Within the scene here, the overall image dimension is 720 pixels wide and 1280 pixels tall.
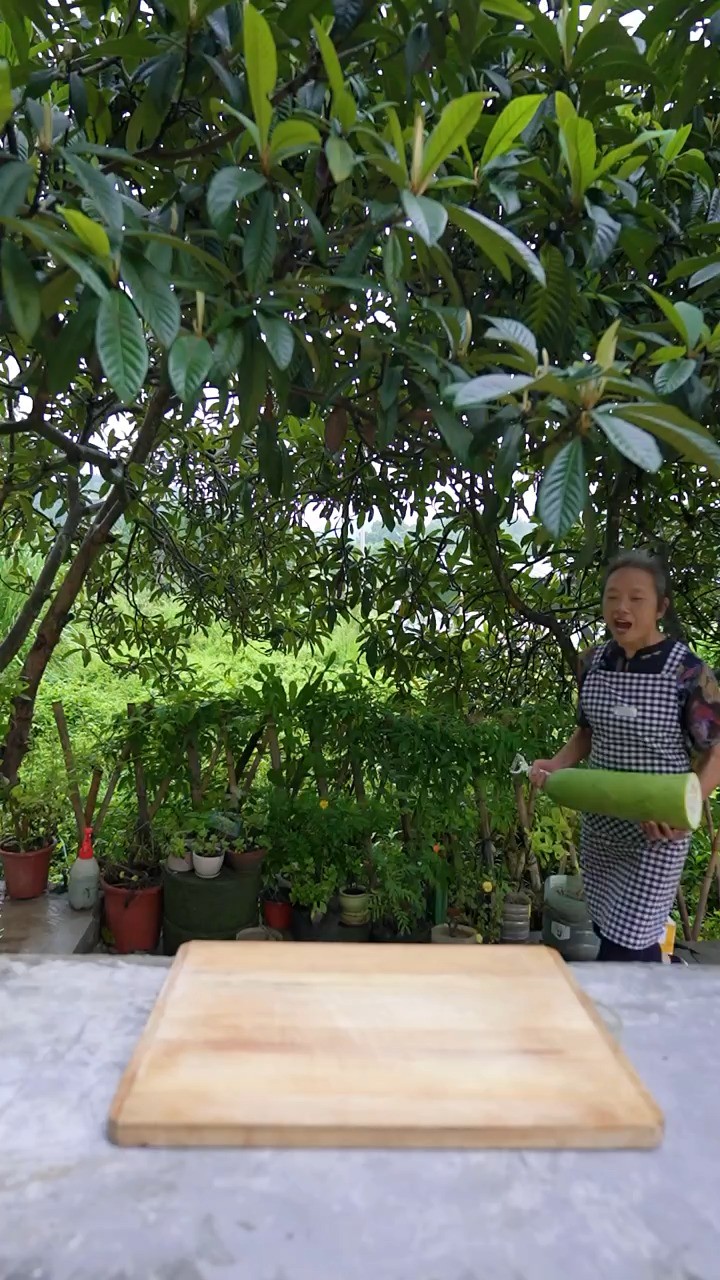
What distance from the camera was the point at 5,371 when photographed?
2717mm

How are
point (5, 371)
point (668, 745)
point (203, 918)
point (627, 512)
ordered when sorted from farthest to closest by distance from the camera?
point (203, 918)
point (5, 371)
point (627, 512)
point (668, 745)

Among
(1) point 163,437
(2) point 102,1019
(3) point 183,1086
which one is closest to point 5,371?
(1) point 163,437

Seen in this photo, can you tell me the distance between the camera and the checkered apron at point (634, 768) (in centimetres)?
207

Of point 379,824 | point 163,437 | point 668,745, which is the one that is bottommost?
point 379,824

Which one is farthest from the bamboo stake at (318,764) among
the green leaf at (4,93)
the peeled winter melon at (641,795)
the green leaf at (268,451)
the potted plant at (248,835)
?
the green leaf at (4,93)

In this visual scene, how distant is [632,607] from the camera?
2055mm

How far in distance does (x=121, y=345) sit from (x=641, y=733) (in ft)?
5.39

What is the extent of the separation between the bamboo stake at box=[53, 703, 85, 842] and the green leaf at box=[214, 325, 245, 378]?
7.94ft

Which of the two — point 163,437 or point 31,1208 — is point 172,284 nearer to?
point 31,1208

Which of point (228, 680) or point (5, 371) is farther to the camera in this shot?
point (228, 680)

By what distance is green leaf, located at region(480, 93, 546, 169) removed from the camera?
1054mm

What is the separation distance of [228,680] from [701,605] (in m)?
1.88

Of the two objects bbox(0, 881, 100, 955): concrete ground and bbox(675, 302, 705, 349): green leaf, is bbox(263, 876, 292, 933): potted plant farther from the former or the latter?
bbox(675, 302, 705, 349): green leaf

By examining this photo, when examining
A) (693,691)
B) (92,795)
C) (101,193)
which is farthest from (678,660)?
(92,795)
